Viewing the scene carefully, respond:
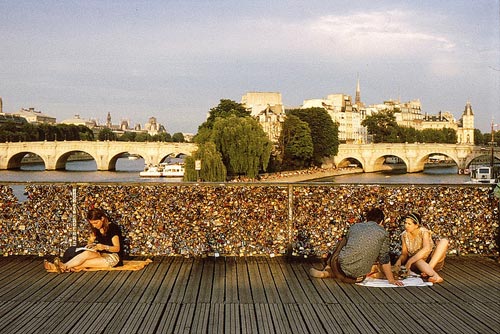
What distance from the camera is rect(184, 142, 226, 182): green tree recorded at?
132 ft

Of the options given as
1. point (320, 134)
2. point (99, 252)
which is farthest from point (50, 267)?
point (320, 134)

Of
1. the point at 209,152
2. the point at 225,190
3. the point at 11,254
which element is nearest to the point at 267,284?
the point at 225,190

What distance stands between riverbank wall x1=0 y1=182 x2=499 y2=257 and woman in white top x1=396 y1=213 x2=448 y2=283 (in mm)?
946

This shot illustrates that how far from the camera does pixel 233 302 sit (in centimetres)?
630

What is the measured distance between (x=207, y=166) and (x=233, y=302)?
34230 millimetres

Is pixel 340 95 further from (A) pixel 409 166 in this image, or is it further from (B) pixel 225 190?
(B) pixel 225 190

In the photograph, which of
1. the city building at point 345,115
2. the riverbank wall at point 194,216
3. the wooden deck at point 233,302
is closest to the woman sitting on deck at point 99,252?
the wooden deck at point 233,302

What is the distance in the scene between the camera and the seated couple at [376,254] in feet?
22.8

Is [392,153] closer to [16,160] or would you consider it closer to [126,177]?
[126,177]

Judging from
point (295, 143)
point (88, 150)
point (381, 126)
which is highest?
A: point (381, 126)

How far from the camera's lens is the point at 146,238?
843 cm

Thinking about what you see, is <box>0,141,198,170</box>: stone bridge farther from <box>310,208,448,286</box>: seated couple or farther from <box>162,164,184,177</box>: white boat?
<box>310,208,448,286</box>: seated couple

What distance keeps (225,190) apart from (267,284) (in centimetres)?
179

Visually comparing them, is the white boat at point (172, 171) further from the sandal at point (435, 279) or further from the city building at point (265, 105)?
the sandal at point (435, 279)
